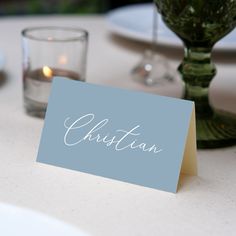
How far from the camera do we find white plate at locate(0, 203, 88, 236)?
534mm

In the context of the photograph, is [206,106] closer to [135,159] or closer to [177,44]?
[135,159]

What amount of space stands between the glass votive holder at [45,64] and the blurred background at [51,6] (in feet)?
7.50

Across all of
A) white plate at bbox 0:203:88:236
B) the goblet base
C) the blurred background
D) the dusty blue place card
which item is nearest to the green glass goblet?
the goblet base

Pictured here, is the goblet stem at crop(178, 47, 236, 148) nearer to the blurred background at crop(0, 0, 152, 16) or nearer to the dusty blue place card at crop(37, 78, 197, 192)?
the dusty blue place card at crop(37, 78, 197, 192)

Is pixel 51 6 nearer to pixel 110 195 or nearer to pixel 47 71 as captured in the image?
pixel 47 71

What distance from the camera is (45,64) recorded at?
831mm

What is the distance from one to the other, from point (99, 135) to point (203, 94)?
0.17m

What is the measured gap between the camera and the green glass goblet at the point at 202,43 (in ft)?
2.21

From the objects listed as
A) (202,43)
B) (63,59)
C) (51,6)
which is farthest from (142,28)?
(51,6)

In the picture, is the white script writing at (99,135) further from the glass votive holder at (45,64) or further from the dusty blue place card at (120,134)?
the glass votive holder at (45,64)

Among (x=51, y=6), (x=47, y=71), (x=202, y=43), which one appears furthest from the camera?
(x=51, y=6)

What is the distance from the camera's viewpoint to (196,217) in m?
0.55

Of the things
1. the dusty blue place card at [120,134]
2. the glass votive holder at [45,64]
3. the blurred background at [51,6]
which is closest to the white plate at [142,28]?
the glass votive holder at [45,64]

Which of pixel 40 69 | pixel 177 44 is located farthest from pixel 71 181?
pixel 177 44
